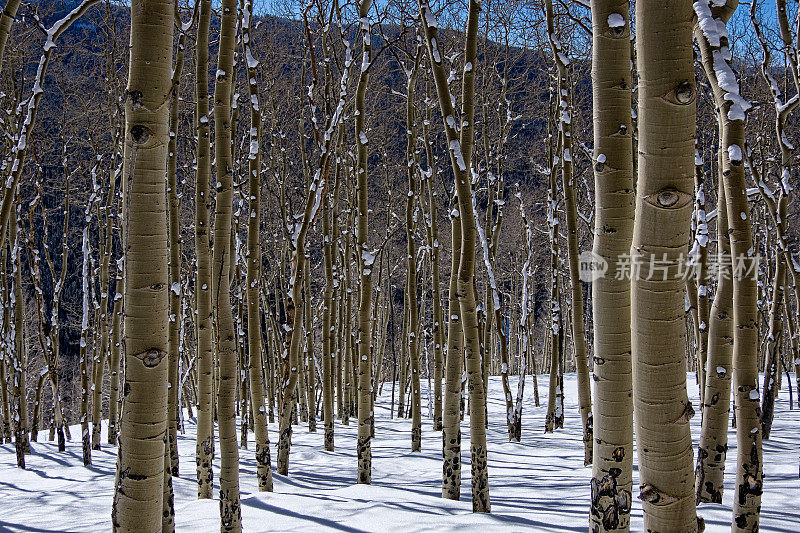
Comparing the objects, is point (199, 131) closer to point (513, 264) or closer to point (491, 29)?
point (491, 29)

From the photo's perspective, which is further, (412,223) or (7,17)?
(412,223)

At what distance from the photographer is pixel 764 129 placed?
8.00 metres

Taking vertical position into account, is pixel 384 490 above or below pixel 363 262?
below

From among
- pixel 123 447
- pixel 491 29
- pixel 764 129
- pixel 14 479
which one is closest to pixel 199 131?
pixel 123 447

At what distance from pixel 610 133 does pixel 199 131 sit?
2499 millimetres

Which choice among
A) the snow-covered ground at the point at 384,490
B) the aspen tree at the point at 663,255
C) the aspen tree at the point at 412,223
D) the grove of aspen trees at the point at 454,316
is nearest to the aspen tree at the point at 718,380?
the grove of aspen trees at the point at 454,316

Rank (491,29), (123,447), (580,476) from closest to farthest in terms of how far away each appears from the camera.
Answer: (123,447) → (580,476) → (491,29)

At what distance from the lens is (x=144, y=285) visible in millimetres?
1531

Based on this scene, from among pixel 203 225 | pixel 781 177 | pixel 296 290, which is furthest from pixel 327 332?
pixel 781 177

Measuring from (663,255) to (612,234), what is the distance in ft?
1.50

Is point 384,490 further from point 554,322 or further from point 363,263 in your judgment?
point 554,322

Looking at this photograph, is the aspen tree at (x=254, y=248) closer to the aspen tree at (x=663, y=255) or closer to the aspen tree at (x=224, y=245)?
the aspen tree at (x=224, y=245)

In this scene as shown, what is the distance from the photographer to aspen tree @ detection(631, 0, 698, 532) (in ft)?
4.13

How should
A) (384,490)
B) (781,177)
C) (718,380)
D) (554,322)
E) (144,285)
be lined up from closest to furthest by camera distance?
(144,285) < (718,380) < (384,490) < (781,177) < (554,322)
